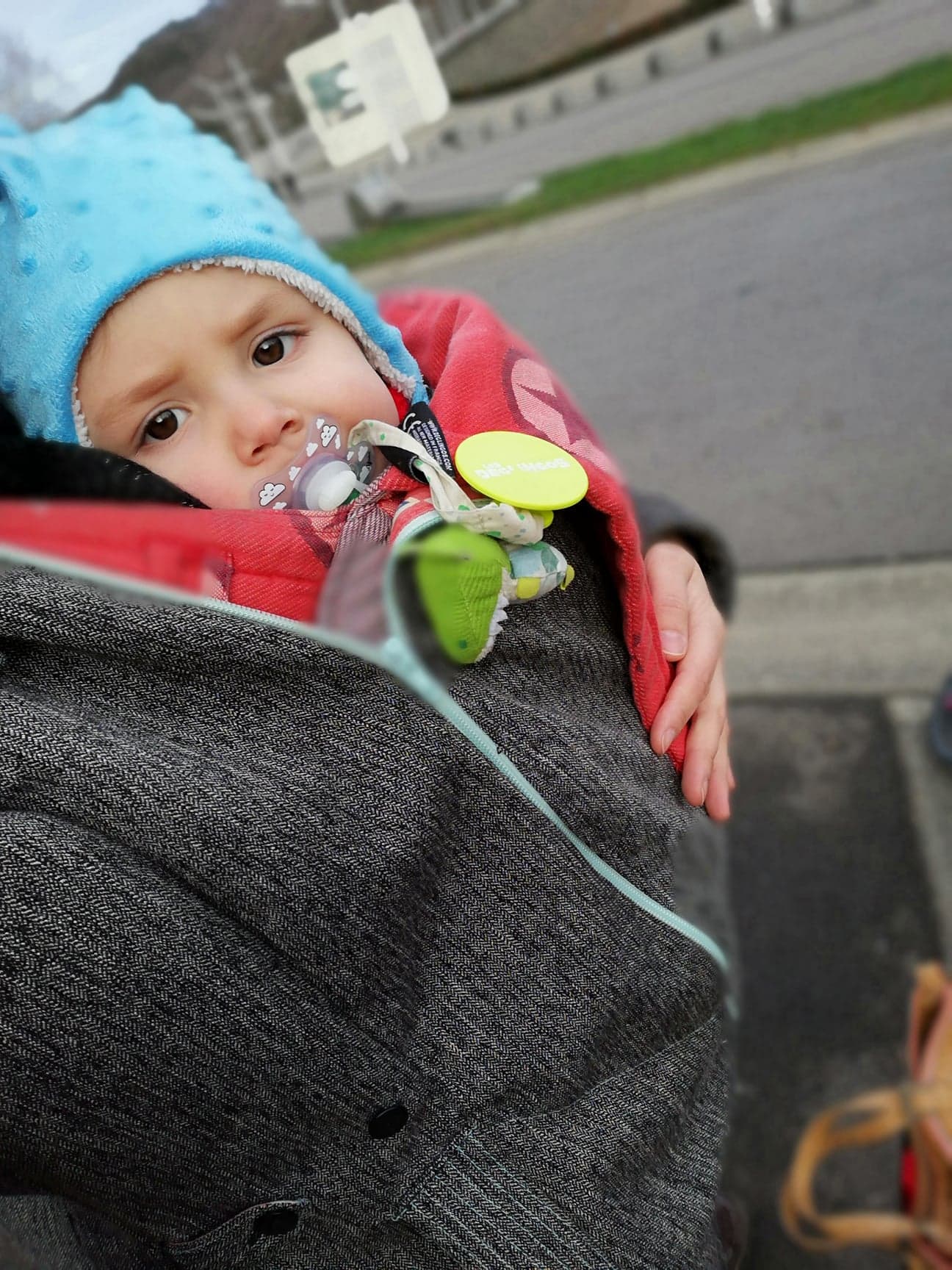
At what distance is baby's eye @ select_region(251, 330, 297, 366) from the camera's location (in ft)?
1.17

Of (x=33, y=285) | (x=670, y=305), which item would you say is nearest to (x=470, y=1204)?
(x=33, y=285)

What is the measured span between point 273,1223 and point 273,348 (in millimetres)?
403

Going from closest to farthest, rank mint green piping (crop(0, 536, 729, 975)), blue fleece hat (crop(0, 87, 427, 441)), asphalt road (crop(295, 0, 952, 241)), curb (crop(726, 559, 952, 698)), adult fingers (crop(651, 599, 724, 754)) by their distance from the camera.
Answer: mint green piping (crop(0, 536, 729, 975))
blue fleece hat (crop(0, 87, 427, 441))
adult fingers (crop(651, 599, 724, 754))
asphalt road (crop(295, 0, 952, 241))
curb (crop(726, 559, 952, 698))

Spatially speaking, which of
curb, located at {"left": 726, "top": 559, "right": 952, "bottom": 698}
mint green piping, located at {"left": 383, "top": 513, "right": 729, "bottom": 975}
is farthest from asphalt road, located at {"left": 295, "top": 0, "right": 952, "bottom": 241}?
curb, located at {"left": 726, "top": 559, "right": 952, "bottom": 698}

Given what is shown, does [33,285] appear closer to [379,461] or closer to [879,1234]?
[379,461]

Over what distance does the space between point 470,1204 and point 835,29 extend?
2.76 feet

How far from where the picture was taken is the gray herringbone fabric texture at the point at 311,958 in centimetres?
36

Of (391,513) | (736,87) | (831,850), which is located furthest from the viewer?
(831,850)

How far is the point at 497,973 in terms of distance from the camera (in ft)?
1.46

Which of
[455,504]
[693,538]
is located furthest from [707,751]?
[455,504]

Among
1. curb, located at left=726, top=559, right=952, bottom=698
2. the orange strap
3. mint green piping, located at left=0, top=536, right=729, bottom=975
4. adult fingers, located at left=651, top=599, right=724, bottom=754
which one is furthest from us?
curb, located at left=726, top=559, right=952, bottom=698

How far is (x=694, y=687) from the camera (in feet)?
1.88

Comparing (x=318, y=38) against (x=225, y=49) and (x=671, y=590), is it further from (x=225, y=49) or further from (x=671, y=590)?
(x=671, y=590)

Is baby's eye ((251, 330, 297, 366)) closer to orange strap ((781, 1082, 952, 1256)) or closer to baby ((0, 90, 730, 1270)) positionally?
baby ((0, 90, 730, 1270))
